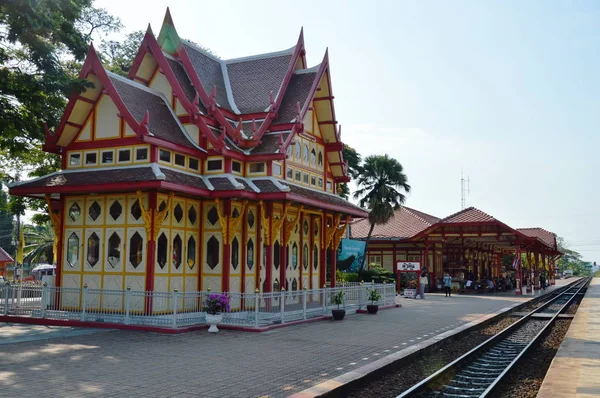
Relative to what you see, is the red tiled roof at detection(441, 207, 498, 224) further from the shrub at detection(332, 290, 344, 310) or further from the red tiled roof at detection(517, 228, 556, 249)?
the red tiled roof at detection(517, 228, 556, 249)

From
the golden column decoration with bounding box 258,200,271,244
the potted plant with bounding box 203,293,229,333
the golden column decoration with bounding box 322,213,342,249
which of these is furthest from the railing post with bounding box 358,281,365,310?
the potted plant with bounding box 203,293,229,333

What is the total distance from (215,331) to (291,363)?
485cm

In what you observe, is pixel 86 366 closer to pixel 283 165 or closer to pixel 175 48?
pixel 283 165

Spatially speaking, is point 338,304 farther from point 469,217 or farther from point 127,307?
point 469,217

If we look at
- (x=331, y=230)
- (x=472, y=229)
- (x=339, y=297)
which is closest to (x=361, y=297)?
(x=339, y=297)

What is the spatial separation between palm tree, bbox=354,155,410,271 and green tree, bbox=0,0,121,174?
989 inches

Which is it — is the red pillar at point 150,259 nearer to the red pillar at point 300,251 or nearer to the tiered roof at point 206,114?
the tiered roof at point 206,114

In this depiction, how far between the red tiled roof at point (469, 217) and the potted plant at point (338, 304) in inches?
729

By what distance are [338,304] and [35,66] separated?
43.4 feet

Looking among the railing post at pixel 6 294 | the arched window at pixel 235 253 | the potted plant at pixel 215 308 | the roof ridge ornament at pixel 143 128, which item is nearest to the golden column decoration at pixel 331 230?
the arched window at pixel 235 253

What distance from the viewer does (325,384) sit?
9172mm

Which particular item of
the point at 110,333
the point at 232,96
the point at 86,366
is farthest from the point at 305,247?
the point at 86,366

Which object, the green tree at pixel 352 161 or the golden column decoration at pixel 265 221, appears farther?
the green tree at pixel 352 161

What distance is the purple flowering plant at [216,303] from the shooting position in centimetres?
1571
